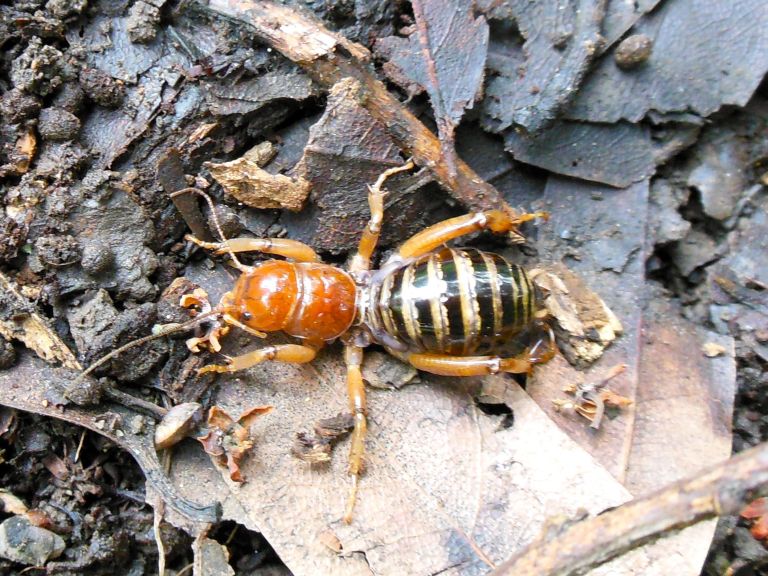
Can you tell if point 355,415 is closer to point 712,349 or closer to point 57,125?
point 712,349

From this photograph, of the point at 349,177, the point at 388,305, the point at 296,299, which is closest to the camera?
the point at 349,177

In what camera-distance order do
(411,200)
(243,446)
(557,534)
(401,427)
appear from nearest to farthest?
(557,534)
(243,446)
(401,427)
(411,200)

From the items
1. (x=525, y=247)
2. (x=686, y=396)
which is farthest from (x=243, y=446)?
(x=686, y=396)


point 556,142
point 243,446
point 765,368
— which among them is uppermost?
point 556,142

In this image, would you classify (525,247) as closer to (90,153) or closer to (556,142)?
(556,142)

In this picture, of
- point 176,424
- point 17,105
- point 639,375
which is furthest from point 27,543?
point 639,375

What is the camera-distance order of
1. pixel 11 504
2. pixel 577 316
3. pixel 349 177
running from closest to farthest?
1. pixel 11 504
2. pixel 577 316
3. pixel 349 177

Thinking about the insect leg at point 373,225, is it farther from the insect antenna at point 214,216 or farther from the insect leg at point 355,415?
the insect antenna at point 214,216

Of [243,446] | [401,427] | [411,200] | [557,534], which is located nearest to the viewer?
[557,534]
